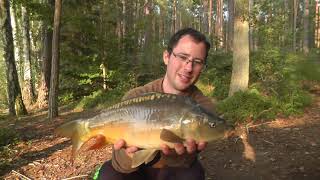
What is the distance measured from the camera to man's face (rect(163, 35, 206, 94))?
3.12 metres

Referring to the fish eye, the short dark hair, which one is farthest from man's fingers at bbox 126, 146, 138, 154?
the short dark hair

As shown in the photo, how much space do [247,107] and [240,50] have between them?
206 cm

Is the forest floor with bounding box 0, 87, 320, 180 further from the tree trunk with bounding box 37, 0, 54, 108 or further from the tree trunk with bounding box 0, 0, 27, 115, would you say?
the tree trunk with bounding box 37, 0, 54, 108

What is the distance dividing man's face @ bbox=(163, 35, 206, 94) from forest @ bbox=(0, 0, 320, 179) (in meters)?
0.74

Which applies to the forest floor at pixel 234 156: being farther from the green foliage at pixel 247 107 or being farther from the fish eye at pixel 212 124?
the fish eye at pixel 212 124

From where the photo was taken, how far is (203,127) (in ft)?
8.43

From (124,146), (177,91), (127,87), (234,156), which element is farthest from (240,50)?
(124,146)

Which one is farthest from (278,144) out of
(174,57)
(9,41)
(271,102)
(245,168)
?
(9,41)

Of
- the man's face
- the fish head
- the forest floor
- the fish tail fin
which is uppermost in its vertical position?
the man's face

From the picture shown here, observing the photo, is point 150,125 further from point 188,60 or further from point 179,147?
point 188,60

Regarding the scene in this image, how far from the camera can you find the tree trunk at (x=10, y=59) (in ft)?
43.9

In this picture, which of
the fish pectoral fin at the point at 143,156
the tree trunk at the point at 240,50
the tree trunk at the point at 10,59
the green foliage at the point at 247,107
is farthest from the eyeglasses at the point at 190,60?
the tree trunk at the point at 10,59

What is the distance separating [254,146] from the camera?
7809 millimetres

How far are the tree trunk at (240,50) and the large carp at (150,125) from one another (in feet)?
27.6
